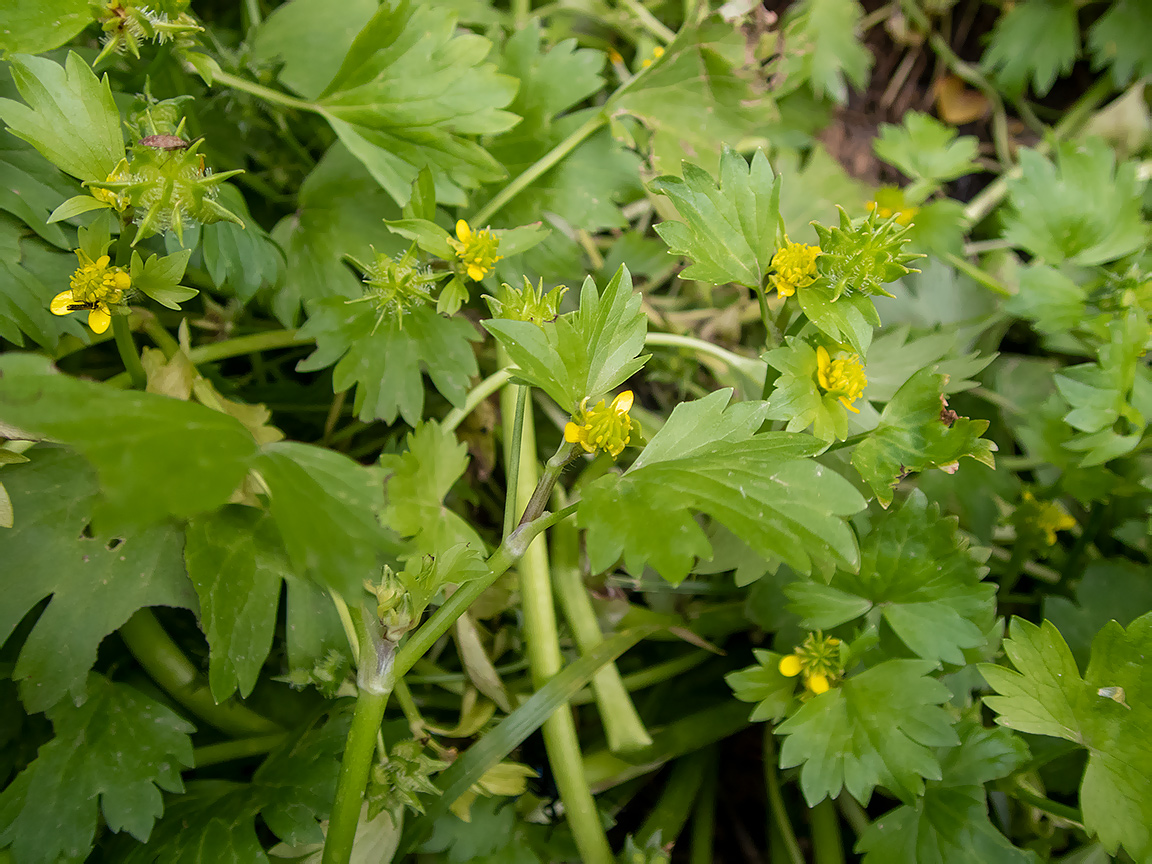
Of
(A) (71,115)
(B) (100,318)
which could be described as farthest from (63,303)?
(A) (71,115)

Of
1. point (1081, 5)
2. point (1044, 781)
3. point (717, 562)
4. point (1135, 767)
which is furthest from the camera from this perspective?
point (1081, 5)

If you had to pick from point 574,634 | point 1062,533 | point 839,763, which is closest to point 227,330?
point 574,634

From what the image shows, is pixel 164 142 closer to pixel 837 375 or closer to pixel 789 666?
pixel 837 375

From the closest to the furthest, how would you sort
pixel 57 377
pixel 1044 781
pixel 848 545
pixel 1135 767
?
1. pixel 57 377
2. pixel 848 545
3. pixel 1135 767
4. pixel 1044 781

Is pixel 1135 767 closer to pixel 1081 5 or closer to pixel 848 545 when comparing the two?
pixel 848 545

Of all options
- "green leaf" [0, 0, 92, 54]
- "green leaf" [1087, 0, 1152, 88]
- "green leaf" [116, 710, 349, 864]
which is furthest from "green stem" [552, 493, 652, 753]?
"green leaf" [1087, 0, 1152, 88]

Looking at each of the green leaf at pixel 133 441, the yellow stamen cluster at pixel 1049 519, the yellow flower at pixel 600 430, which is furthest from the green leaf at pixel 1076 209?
the green leaf at pixel 133 441

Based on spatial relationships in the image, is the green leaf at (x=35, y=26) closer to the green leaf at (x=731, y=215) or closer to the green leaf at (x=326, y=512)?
the green leaf at (x=326, y=512)
